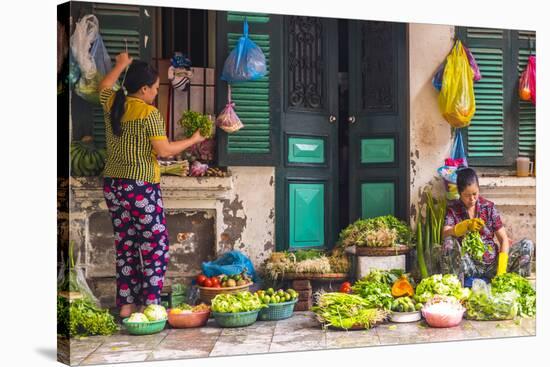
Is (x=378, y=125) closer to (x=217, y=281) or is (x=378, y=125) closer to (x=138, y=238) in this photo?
(x=217, y=281)

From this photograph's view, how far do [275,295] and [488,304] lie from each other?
6.81 feet

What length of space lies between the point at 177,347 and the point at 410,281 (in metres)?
2.44

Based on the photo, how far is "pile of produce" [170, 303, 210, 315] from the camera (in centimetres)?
790

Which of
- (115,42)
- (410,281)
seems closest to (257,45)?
(115,42)

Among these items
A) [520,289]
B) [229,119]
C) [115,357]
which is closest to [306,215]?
[229,119]

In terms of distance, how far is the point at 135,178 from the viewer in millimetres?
7691

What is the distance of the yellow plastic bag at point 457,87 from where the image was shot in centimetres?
885

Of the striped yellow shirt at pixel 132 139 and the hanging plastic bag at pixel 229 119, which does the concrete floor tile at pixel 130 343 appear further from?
the hanging plastic bag at pixel 229 119

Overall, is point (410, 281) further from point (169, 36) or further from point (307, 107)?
point (169, 36)

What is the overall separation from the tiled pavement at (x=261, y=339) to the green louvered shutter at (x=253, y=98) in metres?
1.49

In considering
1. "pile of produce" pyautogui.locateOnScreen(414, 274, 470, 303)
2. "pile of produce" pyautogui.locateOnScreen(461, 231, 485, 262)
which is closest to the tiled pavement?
"pile of produce" pyautogui.locateOnScreen(414, 274, 470, 303)

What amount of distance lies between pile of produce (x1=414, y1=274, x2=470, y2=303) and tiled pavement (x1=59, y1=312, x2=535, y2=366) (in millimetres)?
266

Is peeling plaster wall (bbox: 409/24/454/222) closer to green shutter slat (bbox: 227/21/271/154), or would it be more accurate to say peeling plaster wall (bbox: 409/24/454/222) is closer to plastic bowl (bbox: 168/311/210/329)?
green shutter slat (bbox: 227/21/271/154)

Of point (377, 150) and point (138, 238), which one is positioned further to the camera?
point (377, 150)
